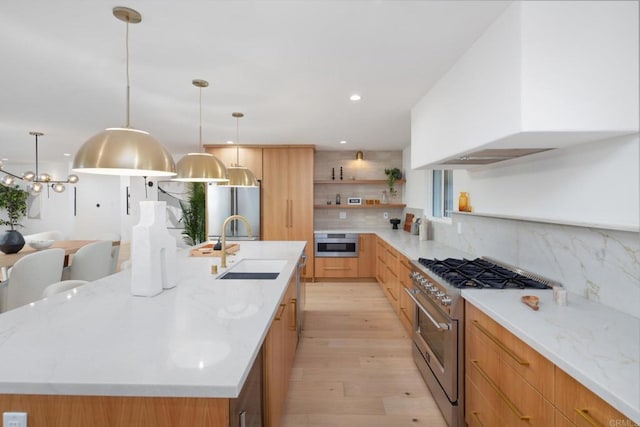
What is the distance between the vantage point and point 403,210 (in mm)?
5684

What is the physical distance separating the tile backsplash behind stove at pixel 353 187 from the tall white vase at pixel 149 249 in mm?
4121

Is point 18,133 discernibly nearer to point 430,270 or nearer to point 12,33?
point 12,33

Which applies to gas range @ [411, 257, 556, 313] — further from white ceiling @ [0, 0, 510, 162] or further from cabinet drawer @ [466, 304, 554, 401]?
white ceiling @ [0, 0, 510, 162]

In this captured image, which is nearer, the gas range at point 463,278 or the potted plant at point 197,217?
the gas range at point 463,278

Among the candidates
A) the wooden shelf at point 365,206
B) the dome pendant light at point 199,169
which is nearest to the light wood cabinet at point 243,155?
the wooden shelf at point 365,206

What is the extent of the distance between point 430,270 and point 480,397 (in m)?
0.86

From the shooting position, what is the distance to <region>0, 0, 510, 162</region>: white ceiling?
5.16 ft

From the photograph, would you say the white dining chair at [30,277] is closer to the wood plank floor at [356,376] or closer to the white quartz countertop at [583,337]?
the wood plank floor at [356,376]

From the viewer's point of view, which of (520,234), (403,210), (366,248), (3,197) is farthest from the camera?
(3,197)

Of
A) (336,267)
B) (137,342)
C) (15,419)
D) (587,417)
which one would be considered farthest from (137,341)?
(336,267)

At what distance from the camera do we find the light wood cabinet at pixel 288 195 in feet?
16.9

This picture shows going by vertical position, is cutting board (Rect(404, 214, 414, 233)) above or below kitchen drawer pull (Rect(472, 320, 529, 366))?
above

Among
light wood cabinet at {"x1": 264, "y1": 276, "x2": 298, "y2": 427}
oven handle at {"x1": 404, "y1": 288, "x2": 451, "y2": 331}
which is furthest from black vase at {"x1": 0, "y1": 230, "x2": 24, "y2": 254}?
oven handle at {"x1": 404, "y1": 288, "x2": 451, "y2": 331}

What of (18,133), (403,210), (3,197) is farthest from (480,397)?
(3,197)
